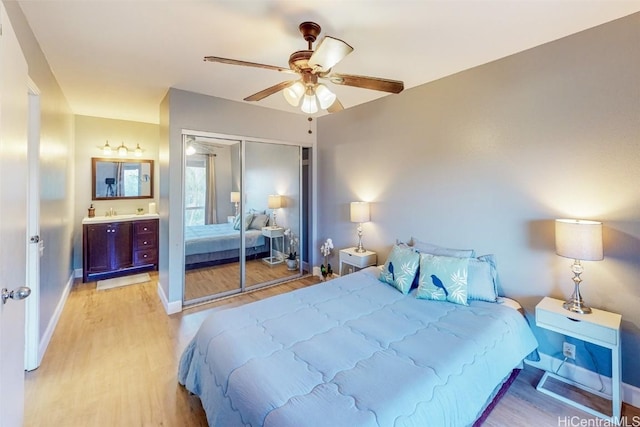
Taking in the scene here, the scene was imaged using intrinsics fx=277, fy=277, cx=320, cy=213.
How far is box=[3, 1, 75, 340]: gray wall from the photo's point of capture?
2.07 m

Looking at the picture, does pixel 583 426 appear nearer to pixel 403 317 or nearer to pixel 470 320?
pixel 470 320

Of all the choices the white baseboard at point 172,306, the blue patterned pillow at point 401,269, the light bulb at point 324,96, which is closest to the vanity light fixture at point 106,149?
the white baseboard at point 172,306

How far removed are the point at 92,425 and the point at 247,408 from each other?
1219mm

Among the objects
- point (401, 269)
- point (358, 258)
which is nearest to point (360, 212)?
point (358, 258)

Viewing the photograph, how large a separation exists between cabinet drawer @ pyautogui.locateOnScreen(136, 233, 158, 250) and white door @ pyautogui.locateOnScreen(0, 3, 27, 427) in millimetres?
3229

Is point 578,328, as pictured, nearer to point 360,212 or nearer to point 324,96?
point 360,212

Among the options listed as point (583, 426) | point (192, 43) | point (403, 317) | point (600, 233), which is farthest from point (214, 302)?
point (600, 233)

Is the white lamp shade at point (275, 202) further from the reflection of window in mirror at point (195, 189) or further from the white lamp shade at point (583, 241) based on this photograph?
the white lamp shade at point (583, 241)

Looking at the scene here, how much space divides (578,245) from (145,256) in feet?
17.6

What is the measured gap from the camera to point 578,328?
189cm

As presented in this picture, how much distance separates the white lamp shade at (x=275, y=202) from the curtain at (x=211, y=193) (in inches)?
32.1

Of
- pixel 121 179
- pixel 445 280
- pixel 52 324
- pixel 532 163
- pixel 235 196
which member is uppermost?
pixel 121 179

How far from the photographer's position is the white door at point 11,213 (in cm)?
Result: 114

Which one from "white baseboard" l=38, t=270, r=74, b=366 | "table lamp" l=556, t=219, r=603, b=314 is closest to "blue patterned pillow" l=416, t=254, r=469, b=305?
"table lamp" l=556, t=219, r=603, b=314
